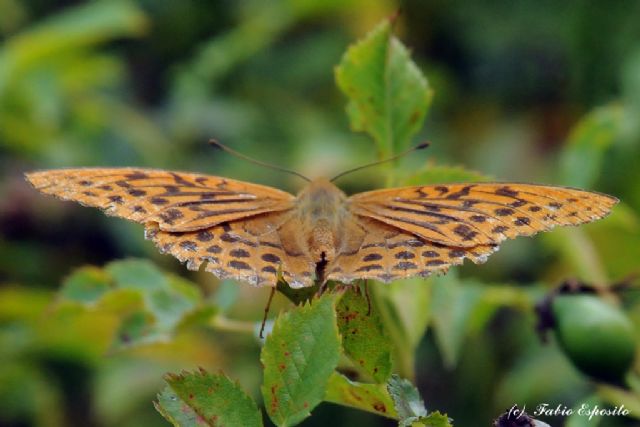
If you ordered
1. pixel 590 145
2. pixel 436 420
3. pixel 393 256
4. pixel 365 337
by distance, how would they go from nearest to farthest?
pixel 436 420
pixel 365 337
pixel 393 256
pixel 590 145

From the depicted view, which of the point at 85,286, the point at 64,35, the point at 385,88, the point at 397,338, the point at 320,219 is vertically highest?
the point at 385,88

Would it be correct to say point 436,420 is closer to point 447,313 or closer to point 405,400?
point 405,400

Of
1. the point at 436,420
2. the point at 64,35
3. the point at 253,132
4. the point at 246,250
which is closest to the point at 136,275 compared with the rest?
the point at 246,250

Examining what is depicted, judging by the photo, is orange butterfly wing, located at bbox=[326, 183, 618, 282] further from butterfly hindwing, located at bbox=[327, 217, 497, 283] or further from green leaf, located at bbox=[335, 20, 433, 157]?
green leaf, located at bbox=[335, 20, 433, 157]

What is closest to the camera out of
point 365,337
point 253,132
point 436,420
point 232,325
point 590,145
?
point 436,420

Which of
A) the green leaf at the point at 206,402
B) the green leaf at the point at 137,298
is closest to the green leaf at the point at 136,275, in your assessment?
the green leaf at the point at 137,298

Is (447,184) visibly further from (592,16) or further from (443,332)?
(592,16)

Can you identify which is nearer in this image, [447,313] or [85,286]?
[447,313]
